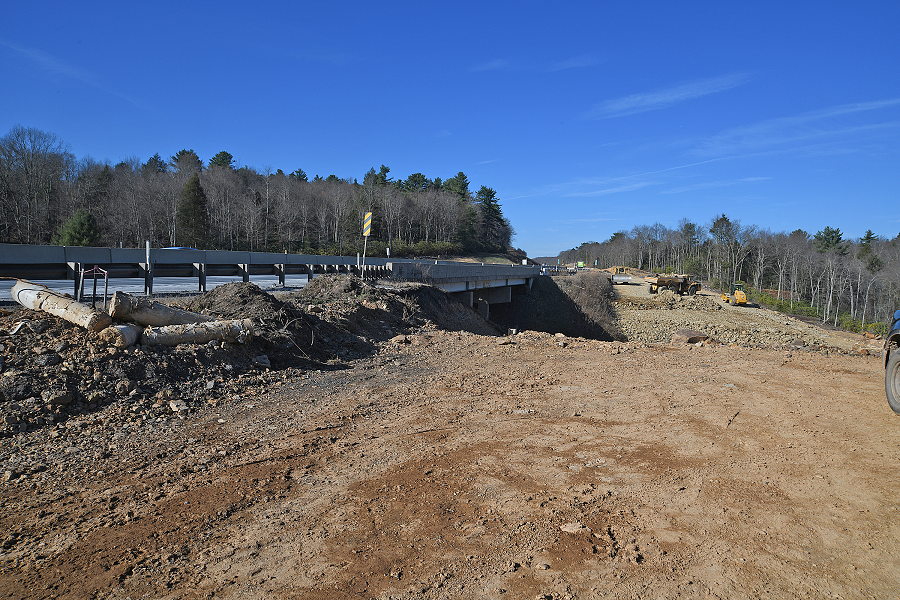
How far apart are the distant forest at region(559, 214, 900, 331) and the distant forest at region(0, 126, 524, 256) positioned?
42.1m

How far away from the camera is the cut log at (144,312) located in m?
7.58

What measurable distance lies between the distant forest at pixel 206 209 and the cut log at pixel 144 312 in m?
25.1

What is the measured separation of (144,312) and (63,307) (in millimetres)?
1090

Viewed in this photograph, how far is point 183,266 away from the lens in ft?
56.1

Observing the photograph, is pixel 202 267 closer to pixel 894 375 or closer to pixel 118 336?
pixel 118 336

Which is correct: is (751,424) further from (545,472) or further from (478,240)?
(478,240)

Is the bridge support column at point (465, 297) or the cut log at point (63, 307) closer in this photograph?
the cut log at point (63, 307)

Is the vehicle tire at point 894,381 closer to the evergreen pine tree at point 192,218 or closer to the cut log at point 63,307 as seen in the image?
the cut log at point 63,307

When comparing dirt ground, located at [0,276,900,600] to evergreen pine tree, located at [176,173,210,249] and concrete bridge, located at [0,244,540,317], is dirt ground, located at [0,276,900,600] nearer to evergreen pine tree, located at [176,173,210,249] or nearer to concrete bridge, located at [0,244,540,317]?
concrete bridge, located at [0,244,540,317]

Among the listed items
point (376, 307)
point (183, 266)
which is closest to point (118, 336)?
point (376, 307)

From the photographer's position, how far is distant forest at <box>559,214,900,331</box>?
62.2m

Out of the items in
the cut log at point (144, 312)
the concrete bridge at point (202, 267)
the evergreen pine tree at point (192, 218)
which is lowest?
the cut log at point (144, 312)

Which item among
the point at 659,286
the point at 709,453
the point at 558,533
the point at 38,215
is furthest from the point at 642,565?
the point at 38,215

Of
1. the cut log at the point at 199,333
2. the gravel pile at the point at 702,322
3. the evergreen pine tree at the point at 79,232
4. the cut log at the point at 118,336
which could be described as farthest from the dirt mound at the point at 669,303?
the evergreen pine tree at the point at 79,232
